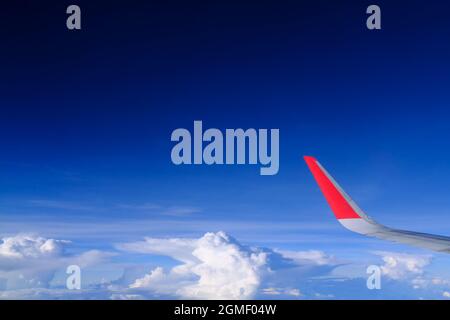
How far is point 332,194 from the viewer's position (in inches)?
253

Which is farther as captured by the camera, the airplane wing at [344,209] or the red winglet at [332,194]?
the red winglet at [332,194]

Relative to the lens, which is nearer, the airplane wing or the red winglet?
the airplane wing

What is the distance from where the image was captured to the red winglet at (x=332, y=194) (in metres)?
6.39

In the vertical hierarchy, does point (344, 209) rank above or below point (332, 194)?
below

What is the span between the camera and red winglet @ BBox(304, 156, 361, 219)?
639 centimetres
